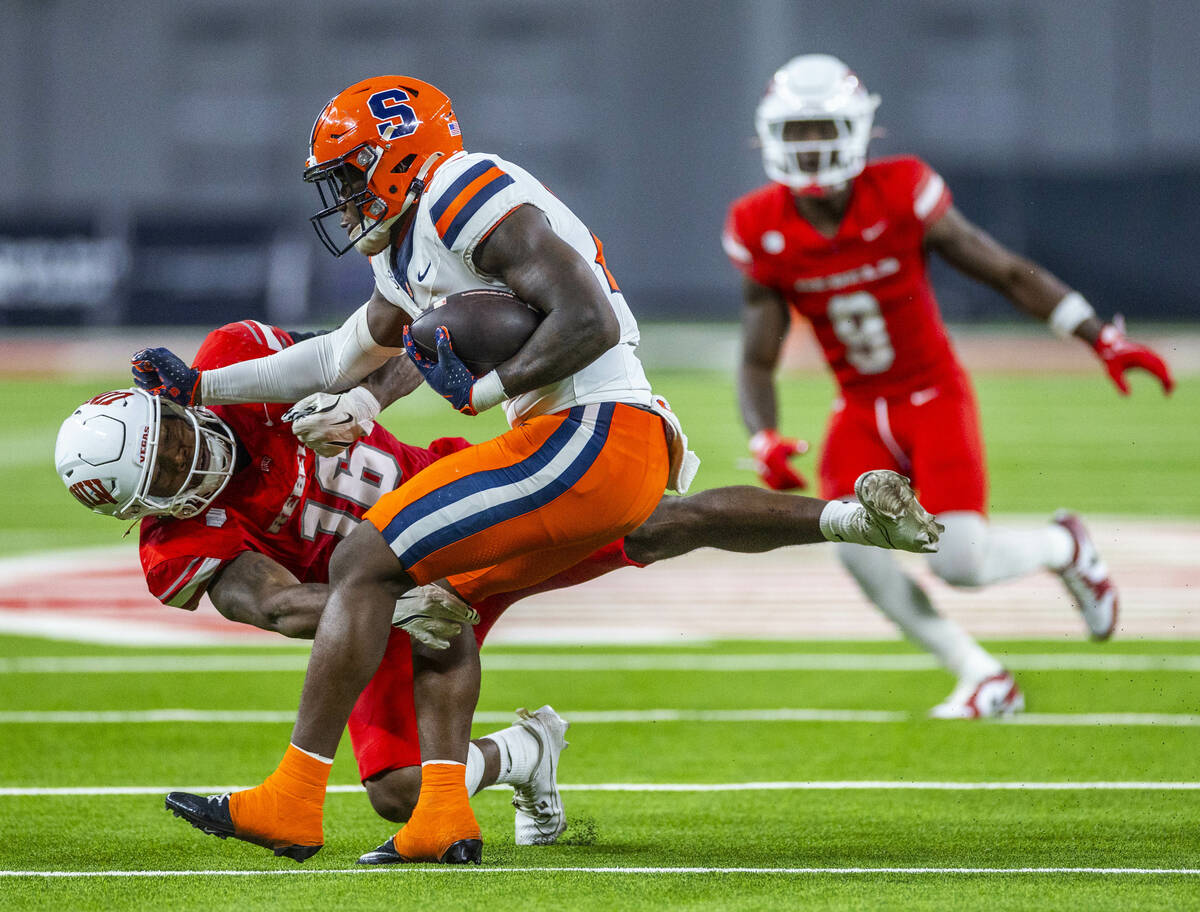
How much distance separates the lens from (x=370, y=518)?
12.0 ft

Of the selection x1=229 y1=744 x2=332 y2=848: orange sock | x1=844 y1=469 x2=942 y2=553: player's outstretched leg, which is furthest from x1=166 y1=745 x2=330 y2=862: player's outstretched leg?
x1=844 y1=469 x2=942 y2=553: player's outstretched leg

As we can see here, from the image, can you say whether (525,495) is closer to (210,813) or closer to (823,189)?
(210,813)

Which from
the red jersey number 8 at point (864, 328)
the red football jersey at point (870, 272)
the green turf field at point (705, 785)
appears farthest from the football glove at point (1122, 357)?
the green turf field at point (705, 785)

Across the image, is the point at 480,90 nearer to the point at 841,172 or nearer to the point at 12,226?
the point at 12,226

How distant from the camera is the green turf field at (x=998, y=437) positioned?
35.3ft

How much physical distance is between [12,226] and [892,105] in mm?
12747

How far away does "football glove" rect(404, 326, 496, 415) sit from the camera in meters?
3.53

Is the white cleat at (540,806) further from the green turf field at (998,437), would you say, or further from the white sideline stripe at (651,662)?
the green turf field at (998,437)

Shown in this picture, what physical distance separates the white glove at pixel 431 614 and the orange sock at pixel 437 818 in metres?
0.28

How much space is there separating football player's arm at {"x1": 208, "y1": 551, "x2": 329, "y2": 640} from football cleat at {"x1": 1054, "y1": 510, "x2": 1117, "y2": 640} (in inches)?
120

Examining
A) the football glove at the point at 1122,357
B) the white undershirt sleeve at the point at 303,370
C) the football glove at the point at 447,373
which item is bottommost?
the football glove at the point at 1122,357

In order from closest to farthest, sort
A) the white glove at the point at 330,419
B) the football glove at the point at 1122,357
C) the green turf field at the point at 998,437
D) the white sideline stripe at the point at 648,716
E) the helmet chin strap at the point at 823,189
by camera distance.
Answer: the white glove at the point at 330,419
the football glove at the point at 1122,357
the white sideline stripe at the point at 648,716
the helmet chin strap at the point at 823,189
the green turf field at the point at 998,437

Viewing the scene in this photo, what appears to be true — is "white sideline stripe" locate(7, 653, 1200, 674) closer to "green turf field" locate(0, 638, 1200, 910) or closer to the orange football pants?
"green turf field" locate(0, 638, 1200, 910)

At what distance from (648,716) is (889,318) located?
4.93 feet
